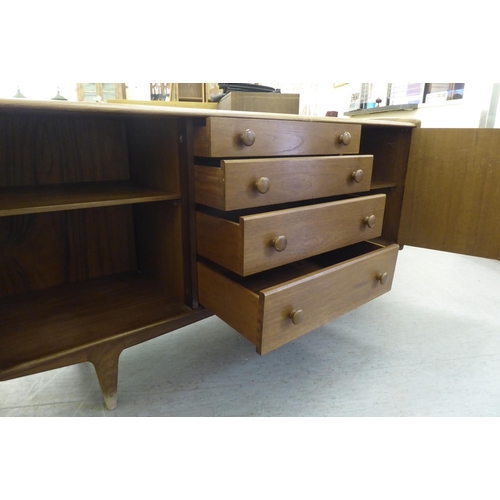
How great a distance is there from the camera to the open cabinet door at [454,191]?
1.04 metres

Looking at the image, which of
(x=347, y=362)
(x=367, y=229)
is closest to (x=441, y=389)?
(x=347, y=362)

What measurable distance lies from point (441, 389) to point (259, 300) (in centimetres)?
55

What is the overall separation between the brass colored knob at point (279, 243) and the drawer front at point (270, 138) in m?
0.19

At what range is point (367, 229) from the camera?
0.96 m

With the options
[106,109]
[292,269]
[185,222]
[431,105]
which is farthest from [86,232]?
[431,105]

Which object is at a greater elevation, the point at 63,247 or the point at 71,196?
the point at 71,196

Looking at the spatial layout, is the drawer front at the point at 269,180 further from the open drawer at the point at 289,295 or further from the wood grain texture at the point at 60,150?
the wood grain texture at the point at 60,150

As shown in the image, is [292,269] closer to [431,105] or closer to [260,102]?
[260,102]

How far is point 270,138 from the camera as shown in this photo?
774mm

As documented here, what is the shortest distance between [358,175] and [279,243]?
1.17ft

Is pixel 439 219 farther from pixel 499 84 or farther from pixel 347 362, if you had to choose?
pixel 499 84

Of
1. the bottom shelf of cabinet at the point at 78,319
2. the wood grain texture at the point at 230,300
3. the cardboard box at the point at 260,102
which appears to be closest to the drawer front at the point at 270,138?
the wood grain texture at the point at 230,300

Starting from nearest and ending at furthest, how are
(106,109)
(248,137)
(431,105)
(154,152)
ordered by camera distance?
(106,109)
(248,137)
(154,152)
(431,105)

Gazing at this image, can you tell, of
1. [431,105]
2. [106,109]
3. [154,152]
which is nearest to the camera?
[106,109]
